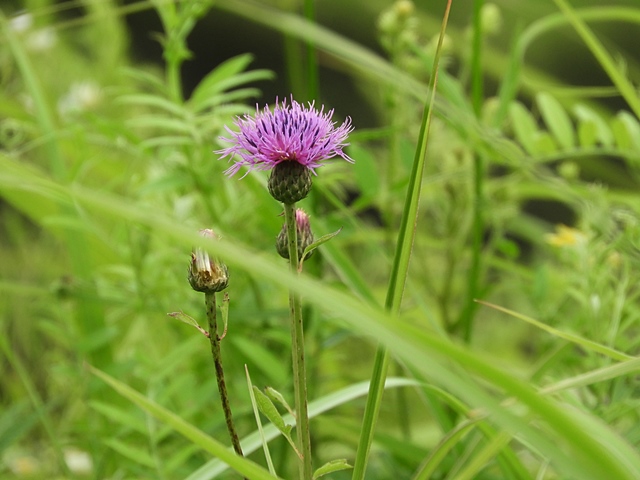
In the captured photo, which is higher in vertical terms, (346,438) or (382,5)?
(382,5)

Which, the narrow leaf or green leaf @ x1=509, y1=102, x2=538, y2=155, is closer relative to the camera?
the narrow leaf

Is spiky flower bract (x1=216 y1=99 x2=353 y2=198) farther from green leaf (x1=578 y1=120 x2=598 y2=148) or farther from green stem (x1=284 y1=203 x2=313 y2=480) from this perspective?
green leaf (x1=578 y1=120 x2=598 y2=148)

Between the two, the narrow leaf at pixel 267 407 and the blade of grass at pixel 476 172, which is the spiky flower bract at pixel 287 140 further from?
the blade of grass at pixel 476 172

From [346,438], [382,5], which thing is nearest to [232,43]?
[382,5]

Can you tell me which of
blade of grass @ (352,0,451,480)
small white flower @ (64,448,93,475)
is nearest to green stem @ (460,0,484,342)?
blade of grass @ (352,0,451,480)

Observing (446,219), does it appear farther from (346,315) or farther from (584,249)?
(346,315)

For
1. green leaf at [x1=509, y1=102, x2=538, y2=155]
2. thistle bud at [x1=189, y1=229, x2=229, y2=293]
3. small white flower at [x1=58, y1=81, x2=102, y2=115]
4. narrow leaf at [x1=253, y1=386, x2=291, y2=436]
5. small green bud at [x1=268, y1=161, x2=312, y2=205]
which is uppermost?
small white flower at [x1=58, y1=81, x2=102, y2=115]

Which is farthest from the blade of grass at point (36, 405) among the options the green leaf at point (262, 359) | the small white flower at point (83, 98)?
the small white flower at point (83, 98)
